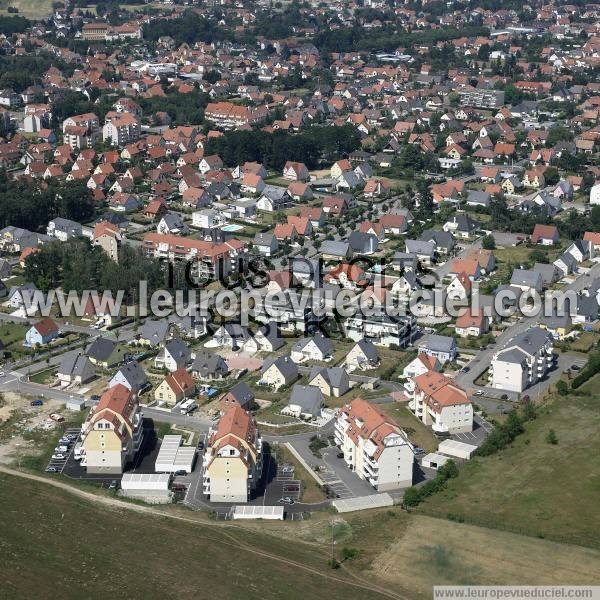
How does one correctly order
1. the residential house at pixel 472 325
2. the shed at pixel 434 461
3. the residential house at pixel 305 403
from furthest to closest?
Result: the residential house at pixel 472 325
the residential house at pixel 305 403
the shed at pixel 434 461

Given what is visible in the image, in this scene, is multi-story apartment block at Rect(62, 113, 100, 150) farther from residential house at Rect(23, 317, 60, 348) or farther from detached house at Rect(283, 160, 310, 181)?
residential house at Rect(23, 317, 60, 348)

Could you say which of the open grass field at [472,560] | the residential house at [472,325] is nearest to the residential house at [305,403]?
the open grass field at [472,560]

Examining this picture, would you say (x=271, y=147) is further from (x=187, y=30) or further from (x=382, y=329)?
(x=187, y=30)

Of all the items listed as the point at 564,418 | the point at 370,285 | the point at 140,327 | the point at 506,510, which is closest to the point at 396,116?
the point at 370,285

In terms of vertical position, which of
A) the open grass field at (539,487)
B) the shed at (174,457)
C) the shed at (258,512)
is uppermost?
the shed at (174,457)

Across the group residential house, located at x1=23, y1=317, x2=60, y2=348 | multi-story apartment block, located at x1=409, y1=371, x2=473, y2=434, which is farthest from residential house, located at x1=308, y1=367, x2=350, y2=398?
residential house, located at x1=23, y1=317, x2=60, y2=348

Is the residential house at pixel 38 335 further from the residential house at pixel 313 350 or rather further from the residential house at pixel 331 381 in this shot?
the residential house at pixel 331 381

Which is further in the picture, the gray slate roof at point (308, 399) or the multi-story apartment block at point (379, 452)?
the gray slate roof at point (308, 399)
